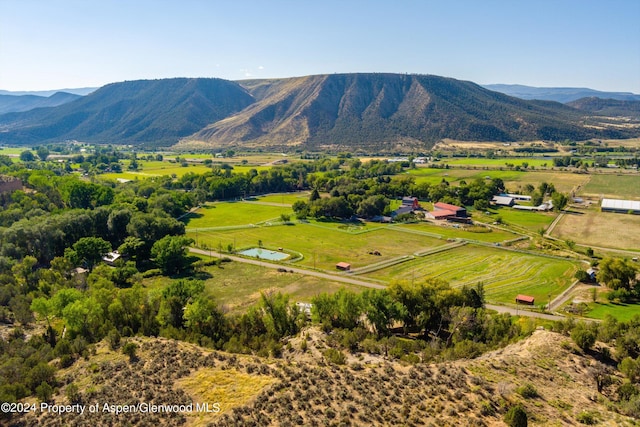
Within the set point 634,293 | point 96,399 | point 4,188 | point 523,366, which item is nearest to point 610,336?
point 523,366

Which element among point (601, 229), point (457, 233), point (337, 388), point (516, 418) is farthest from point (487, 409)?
point (601, 229)

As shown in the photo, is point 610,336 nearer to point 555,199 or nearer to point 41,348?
point 41,348

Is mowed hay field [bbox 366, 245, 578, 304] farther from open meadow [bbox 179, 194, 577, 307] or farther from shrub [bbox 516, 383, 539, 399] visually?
shrub [bbox 516, 383, 539, 399]

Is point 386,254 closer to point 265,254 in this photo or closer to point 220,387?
point 265,254

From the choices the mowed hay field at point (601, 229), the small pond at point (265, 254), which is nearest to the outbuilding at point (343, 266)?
the small pond at point (265, 254)

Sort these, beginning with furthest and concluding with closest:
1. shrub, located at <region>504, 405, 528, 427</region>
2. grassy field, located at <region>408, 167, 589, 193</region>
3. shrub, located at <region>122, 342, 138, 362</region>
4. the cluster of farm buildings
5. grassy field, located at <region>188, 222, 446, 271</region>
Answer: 1. grassy field, located at <region>408, 167, 589, 193</region>
2. the cluster of farm buildings
3. grassy field, located at <region>188, 222, 446, 271</region>
4. shrub, located at <region>122, 342, 138, 362</region>
5. shrub, located at <region>504, 405, 528, 427</region>

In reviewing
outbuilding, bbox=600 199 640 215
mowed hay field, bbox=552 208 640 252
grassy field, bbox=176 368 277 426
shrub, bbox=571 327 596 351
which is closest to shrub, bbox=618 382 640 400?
shrub, bbox=571 327 596 351
